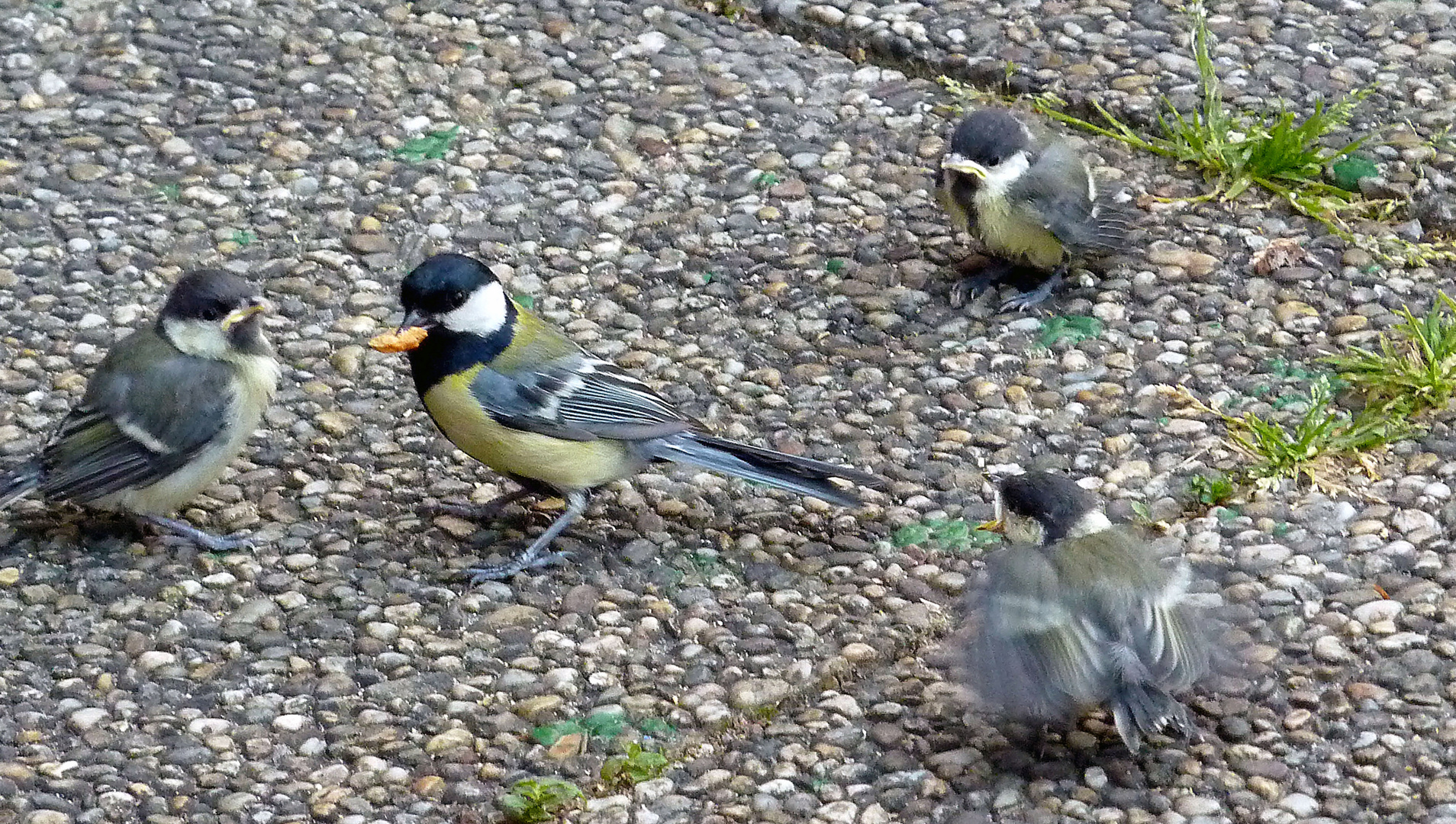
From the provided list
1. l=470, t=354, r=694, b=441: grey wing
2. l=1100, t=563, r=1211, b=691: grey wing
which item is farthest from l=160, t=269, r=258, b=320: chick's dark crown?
l=1100, t=563, r=1211, b=691: grey wing

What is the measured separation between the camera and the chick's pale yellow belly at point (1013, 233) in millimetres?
5223

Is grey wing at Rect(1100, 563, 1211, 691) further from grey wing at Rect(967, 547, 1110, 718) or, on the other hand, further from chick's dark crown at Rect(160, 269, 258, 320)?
chick's dark crown at Rect(160, 269, 258, 320)

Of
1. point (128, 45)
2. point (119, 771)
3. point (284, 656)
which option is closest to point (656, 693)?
point (284, 656)

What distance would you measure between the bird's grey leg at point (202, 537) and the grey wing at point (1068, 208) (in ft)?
7.91

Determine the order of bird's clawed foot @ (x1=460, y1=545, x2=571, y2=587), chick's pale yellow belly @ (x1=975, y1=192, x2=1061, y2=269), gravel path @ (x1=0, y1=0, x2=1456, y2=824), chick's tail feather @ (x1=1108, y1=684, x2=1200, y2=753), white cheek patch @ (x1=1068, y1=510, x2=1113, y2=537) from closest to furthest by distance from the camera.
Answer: chick's tail feather @ (x1=1108, y1=684, x2=1200, y2=753), gravel path @ (x1=0, y1=0, x2=1456, y2=824), white cheek patch @ (x1=1068, y1=510, x2=1113, y2=537), bird's clawed foot @ (x1=460, y1=545, x2=571, y2=587), chick's pale yellow belly @ (x1=975, y1=192, x2=1061, y2=269)

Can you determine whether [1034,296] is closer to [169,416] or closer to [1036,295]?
[1036,295]

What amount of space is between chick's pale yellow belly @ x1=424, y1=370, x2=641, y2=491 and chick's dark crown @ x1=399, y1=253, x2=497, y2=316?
0.19 metres

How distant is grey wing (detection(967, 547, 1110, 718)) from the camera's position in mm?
3451

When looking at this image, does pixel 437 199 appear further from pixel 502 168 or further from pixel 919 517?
pixel 919 517

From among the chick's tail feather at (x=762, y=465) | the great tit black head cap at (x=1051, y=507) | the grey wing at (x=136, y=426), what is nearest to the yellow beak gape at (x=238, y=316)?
the grey wing at (x=136, y=426)

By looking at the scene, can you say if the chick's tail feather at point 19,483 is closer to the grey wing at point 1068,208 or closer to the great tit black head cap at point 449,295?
the great tit black head cap at point 449,295

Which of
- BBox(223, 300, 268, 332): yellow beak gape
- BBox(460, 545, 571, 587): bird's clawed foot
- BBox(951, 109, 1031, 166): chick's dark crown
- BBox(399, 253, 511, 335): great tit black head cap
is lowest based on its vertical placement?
BBox(460, 545, 571, 587): bird's clawed foot

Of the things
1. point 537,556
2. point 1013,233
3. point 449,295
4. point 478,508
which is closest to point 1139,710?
point 537,556

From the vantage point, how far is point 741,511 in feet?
15.0
